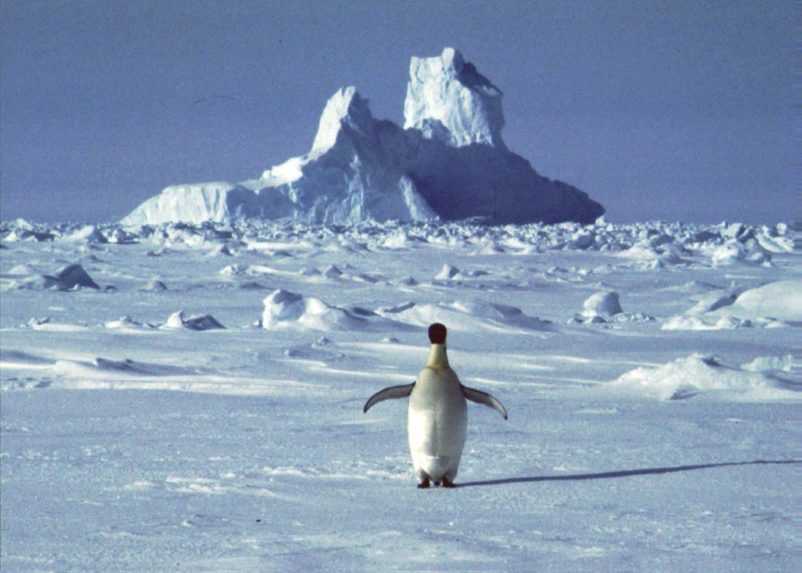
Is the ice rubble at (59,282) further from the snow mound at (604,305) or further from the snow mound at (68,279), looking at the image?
the snow mound at (604,305)

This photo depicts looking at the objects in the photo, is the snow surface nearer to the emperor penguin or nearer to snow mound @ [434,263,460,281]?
the emperor penguin

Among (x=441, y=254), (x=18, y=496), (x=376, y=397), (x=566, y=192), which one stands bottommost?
(x=18, y=496)

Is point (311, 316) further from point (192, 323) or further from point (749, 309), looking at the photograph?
point (749, 309)

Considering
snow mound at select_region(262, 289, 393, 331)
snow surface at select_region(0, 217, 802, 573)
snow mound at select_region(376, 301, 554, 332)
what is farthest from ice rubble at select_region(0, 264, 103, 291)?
snow mound at select_region(376, 301, 554, 332)

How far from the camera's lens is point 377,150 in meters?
47.3

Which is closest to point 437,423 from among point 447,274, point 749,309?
point 749,309

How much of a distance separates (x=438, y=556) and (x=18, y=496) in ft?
5.04

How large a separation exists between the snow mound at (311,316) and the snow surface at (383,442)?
3 centimetres

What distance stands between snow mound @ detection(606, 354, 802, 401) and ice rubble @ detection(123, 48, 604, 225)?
39367mm

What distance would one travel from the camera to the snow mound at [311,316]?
35.0 feet

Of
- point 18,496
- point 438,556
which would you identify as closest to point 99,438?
point 18,496

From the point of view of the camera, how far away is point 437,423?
374cm

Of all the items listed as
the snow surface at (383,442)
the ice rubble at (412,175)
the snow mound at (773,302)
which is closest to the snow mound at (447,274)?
the snow surface at (383,442)

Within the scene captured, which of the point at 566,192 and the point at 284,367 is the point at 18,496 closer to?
the point at 284,367
